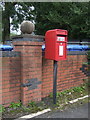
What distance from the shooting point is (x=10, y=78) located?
3357mm

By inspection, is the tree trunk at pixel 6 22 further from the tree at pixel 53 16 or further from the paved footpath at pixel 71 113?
the paved footpath at pixel 71 113

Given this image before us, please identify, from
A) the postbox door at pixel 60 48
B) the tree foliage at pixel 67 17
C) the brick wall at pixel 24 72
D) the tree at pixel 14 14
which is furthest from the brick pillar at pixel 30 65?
the tree at pixel 14 14

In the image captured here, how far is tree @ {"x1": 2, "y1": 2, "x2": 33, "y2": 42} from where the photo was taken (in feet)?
52.2

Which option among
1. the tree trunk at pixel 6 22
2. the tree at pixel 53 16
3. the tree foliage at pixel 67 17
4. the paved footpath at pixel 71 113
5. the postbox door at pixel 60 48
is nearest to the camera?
the paved footpath at pixel 71 113

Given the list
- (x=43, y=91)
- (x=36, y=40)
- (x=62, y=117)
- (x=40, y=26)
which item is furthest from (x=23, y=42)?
(x=40, y=26)

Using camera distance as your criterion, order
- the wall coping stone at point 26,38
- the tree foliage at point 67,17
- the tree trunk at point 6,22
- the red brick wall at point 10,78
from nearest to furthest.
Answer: the red brick wall at point 10,78 → the wall coping stone at point 26,38 → the tree foliage at point 67,17 → the tree trunk at point 6,22

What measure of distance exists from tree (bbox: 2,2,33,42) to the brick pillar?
12.8 metres

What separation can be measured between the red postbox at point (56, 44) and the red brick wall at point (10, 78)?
30.4 inches

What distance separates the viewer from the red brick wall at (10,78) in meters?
3.27

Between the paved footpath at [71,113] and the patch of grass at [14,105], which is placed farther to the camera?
the patch of grass at [14,105]

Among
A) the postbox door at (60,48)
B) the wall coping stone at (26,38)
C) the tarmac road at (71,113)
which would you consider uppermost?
the wall coping stone at (26,38)

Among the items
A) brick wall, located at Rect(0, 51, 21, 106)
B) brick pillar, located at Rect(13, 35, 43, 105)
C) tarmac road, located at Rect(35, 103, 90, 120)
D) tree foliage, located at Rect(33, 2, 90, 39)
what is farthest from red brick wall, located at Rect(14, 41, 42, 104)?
tree foliage, located at Rect(33, 2, 90, 39)

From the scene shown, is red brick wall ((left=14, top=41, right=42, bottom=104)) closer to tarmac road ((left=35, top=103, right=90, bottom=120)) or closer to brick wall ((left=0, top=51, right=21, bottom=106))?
brick wall ((left=0, top=51, right=21, bottom=106))

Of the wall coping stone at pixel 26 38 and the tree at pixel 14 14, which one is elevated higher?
the tree at pixel 14 14
